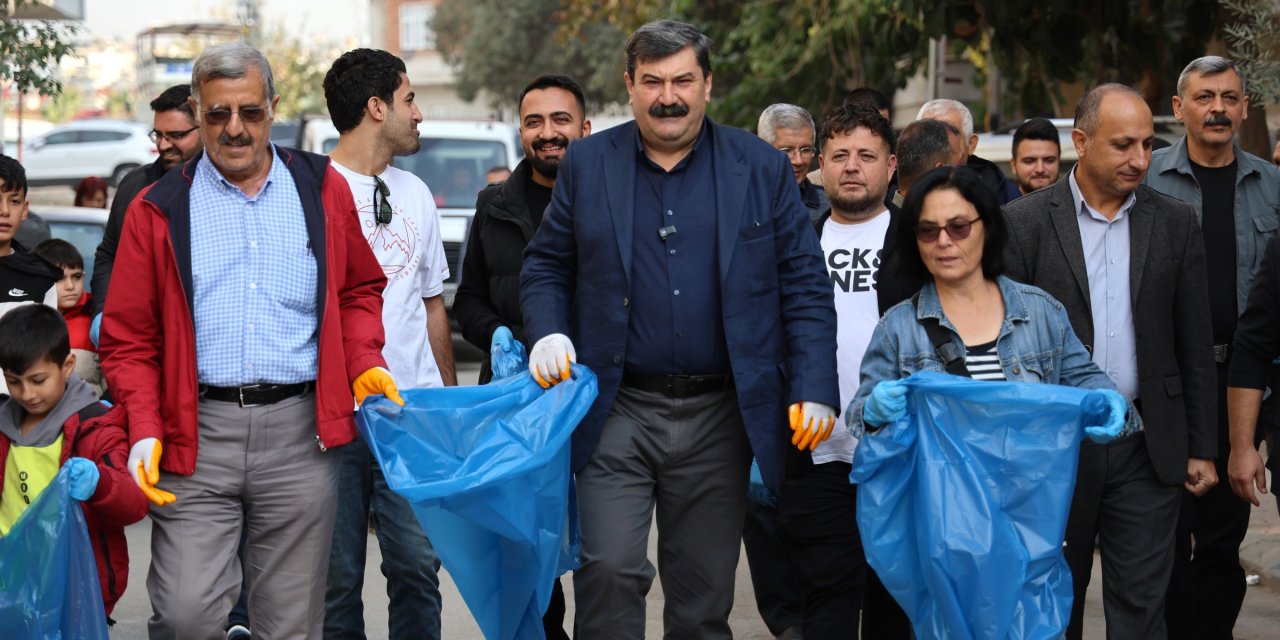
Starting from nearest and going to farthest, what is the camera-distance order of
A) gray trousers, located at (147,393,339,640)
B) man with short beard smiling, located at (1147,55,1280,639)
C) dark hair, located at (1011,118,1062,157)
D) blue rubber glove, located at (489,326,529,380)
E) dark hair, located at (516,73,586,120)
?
gray trousers, located at (147,393,339,640), blue rubber glove, located at (489,326,529,380), man with short beard smiling, located at (1147,55,1280,639), dark hair, located at (516,73,586,120), dark hair, located at (1011,118,1062,157)

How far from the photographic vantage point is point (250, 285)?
452 centimetres

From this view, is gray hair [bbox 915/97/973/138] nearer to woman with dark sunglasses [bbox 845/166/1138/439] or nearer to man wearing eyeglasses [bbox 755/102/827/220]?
man wearing eyeglasses [bbox 755/102/827/220]

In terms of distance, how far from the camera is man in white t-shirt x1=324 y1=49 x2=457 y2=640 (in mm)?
5445

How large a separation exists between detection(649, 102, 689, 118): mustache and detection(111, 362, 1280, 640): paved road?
276cm

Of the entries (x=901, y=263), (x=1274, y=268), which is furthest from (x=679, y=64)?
(x=1274, y=268)

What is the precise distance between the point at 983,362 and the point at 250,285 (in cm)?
208

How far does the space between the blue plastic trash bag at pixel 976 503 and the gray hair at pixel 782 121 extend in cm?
300

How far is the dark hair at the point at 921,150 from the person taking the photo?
256 inches

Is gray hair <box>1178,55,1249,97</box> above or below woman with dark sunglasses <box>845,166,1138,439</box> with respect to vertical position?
above

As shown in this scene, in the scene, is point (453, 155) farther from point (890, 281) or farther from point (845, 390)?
point (890, 281)

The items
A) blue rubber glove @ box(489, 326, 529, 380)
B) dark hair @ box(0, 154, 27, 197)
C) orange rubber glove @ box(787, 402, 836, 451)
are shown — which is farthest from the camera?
dark hair @ box(0, 154, 27, 197)

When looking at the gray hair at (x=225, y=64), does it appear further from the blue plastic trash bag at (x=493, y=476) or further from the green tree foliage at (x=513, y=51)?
the green tree foliage at (x=513, y=51)

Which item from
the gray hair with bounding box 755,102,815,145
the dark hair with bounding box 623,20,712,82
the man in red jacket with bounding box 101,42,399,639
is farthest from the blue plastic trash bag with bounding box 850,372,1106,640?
the gray hair with bounding box 755,102,815,145

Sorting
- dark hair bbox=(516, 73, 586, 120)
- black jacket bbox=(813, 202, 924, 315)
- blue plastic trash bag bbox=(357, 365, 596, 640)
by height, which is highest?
dark hair bbox=(516, 73, 586, 120)
